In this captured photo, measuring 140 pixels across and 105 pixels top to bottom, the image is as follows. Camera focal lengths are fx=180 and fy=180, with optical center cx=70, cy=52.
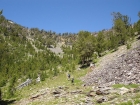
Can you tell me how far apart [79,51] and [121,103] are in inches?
1985

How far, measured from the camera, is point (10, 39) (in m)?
151

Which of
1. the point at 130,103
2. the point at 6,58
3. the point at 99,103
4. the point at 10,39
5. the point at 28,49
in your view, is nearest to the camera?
the point at 130,103

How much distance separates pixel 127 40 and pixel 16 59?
6848 cm

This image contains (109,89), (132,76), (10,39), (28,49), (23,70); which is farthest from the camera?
(10,39)

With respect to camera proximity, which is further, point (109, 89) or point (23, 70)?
point (23, 70)

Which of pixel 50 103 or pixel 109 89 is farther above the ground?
pixel 109 89

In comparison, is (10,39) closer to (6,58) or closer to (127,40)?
(6,58)

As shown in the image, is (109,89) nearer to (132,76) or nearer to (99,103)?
(99,103)

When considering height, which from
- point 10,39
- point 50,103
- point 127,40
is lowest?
point 50,103

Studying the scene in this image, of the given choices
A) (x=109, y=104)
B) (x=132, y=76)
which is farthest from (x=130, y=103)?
(x=132, y=76)

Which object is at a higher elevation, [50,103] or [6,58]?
[6,58]

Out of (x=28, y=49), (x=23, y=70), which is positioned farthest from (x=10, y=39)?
(x=23, y=70)

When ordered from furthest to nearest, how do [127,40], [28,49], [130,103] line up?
1. [28,49]
2. [127,40]
3. [130,103]

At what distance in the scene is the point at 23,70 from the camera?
84.2 m
